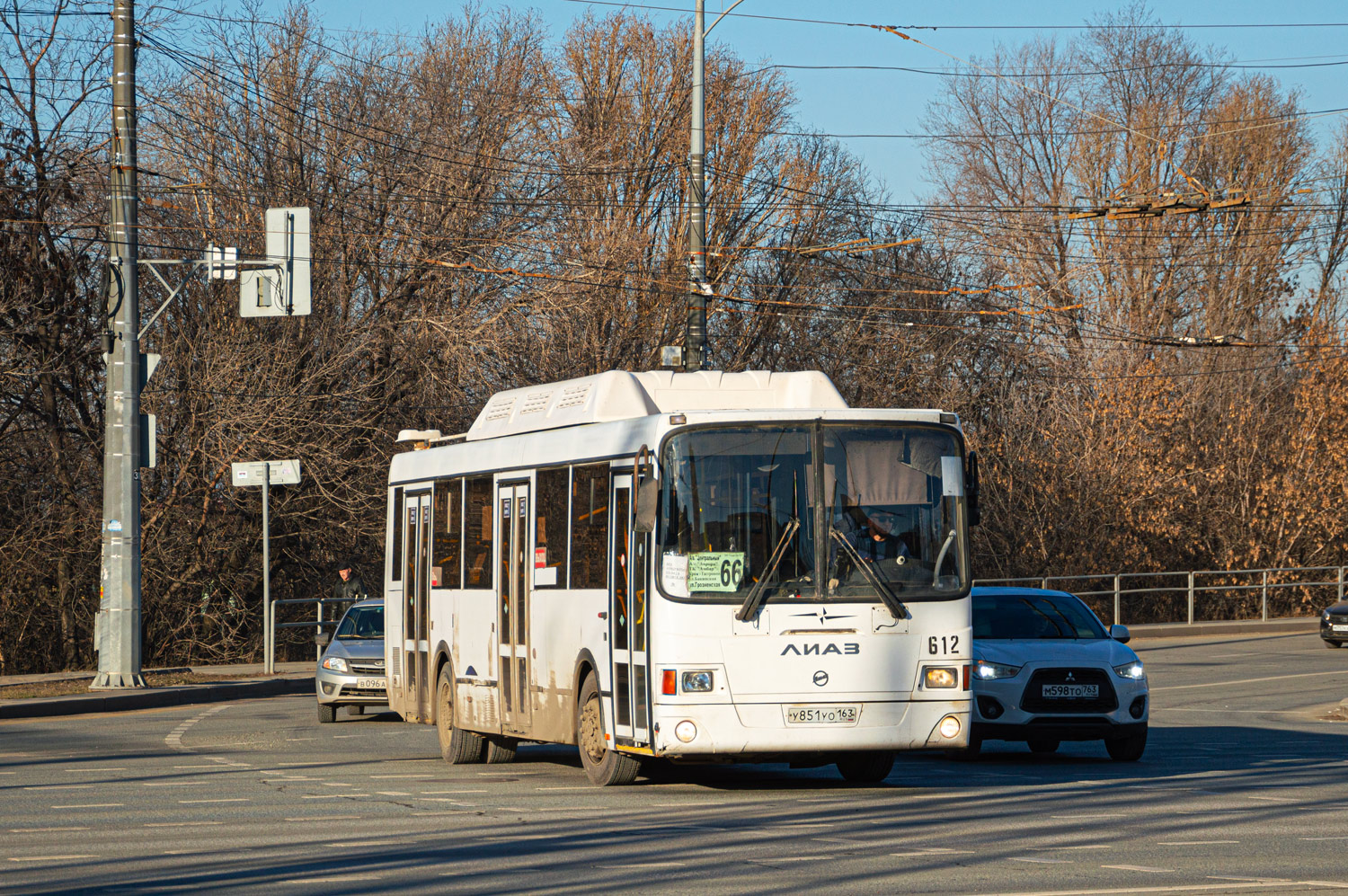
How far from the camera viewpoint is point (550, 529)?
14586 millimetres

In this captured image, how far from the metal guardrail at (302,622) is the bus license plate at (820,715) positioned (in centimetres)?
1725

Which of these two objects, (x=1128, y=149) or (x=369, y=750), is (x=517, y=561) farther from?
(x=1128, y=149)

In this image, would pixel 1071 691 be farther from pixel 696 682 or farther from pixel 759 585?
pixel 696 682

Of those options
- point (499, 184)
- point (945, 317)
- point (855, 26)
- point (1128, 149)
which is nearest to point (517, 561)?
point (855, 26)

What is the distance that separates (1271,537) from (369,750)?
98.0 feet

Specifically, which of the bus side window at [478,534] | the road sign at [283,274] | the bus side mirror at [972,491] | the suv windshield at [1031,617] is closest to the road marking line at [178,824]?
the bus side window at [478,534]

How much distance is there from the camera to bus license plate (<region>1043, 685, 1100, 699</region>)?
15.8m

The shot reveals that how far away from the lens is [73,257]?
3098cm

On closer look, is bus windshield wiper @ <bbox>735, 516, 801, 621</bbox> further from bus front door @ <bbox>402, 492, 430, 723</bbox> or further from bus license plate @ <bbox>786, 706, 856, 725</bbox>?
bus front door @ <bbox>402, 492, 430, 723</bbox>

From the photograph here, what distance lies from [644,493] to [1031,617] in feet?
20.1

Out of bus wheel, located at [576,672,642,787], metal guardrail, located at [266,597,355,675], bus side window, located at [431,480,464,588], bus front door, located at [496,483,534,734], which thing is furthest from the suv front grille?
metal guardrail, located at [266,597,355,675]

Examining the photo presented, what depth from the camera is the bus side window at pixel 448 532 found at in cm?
1664

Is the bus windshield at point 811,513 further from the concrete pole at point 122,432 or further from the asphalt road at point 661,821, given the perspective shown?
the concrete pole at point 122,432

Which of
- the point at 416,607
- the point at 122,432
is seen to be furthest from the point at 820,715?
the point at 122,432
